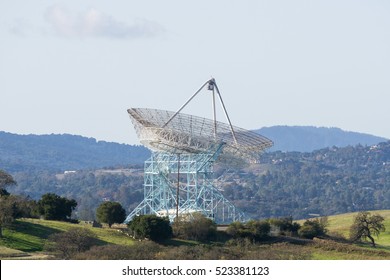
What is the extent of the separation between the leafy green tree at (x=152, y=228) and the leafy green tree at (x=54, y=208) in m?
12.3

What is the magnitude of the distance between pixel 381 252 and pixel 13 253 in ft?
106

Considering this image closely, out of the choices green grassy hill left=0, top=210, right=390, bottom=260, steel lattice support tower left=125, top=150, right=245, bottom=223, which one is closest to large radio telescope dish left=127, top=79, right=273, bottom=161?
steel lattice support tower left=125, top=150, right=245, bottom=223

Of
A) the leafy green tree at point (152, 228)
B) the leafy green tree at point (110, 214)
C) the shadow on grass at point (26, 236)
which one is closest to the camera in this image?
the shadow on grass at point (26, 236)

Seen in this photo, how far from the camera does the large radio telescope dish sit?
10362 cm

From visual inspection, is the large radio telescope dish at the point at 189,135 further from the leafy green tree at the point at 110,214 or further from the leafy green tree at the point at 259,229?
the leafy green tree at the point at 259,229

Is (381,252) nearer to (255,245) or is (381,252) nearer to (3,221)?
(255,245)

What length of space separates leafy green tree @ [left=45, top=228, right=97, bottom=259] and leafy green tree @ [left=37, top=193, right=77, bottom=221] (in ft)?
53.5

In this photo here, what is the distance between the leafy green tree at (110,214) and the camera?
106 metres

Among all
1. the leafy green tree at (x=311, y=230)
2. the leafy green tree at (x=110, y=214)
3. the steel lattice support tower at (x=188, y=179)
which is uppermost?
the steel lattice support tower at (x=188, y=179)

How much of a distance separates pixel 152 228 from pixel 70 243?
13215 millimetres

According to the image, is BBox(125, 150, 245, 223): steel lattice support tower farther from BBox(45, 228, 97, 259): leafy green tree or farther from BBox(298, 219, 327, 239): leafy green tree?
BBox(45, 228, 97, 259): leafy green tree

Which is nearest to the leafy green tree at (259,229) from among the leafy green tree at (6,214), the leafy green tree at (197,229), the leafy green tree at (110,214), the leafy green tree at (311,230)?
the leafy green tree at (197,229)

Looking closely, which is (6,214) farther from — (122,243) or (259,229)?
(259,229)
